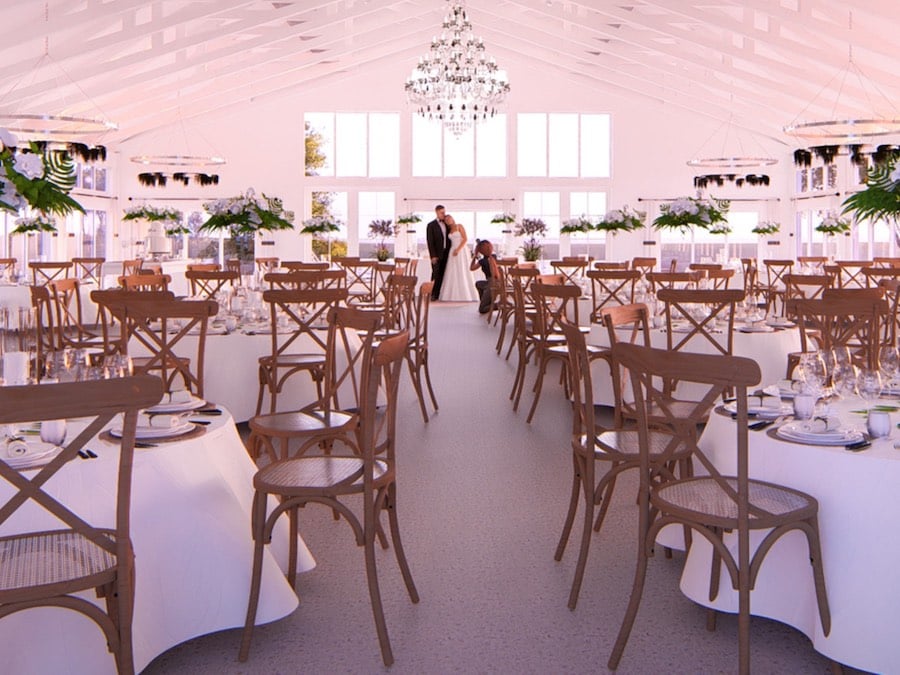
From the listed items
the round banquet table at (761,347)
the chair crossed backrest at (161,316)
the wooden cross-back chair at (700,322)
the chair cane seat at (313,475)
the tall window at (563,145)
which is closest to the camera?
the chair cane seat at (313,475)

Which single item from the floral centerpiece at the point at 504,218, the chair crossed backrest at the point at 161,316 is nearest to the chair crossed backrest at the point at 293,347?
the chair crossed backrest at the point at 161,316

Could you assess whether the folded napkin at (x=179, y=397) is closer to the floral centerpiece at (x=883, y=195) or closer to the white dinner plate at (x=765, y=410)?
the white dinner plate at (x=765, y=410)

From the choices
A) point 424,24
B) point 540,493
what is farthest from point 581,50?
point 540,493

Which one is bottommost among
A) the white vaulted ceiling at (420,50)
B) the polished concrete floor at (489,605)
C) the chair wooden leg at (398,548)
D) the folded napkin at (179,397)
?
the polished concrete floor at (489,605)

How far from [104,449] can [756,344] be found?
4351 mm

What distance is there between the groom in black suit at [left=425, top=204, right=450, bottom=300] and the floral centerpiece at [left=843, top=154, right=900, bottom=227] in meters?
12.4

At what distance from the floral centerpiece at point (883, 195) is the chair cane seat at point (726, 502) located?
1.49 meters

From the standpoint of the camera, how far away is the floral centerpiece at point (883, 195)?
3.71 m

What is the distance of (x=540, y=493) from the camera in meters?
4.62

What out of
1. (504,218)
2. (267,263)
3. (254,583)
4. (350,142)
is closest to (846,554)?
(254,583)

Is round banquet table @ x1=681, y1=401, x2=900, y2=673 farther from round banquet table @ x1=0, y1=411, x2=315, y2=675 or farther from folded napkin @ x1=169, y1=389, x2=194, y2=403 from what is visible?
folded napkin @ x1=169, y1=389, x2=194, y2=403

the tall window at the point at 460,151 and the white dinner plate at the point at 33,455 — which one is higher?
the tall window at the point at 460,151

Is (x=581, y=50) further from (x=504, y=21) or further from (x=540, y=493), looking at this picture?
(x=540, y=493)

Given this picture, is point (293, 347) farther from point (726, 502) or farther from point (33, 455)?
point (726, 502)
